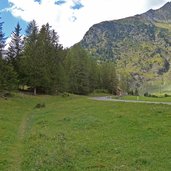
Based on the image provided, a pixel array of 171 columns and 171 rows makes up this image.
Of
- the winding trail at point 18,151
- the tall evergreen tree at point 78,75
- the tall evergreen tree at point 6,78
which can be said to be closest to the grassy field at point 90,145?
the winding trail at point 18,151

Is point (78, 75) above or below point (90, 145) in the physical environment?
above

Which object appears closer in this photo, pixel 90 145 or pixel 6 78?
pixel 90 145

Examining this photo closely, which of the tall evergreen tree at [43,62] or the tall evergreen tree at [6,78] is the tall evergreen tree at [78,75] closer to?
the tall evergreen tree at [43,62]

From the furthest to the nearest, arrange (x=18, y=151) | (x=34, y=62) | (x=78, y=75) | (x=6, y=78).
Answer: (x=78, y=75) < (x=34, y=62) < (x=6, y=78) < (x=18, y=151)

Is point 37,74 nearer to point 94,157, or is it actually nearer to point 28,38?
point 28,38

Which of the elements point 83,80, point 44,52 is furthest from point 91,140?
point 83,80

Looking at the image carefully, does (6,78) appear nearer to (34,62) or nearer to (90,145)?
(34,62)

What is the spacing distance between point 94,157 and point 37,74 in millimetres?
68050

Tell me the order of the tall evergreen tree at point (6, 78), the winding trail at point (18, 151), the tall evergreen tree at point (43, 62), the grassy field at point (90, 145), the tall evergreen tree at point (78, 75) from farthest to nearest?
the tall evergreen tree at point (78, 75)
the tall evergreen tree at point (43, 62)
the tall evergreen tree at point (6, 78)
the winding trail at point (18, 151)
the grassy field at point (90, 145)

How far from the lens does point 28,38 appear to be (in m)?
99.2

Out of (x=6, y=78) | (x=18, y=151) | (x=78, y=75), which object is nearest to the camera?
(x=18, y=151)

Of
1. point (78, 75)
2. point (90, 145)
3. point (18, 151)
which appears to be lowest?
point (18, 151)

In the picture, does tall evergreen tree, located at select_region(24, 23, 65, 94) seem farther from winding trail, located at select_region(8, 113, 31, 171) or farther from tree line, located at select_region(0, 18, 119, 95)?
winding trail, located at select_region(8, 113, 31, 171)

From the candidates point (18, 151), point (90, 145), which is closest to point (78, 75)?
point (90, 145)
